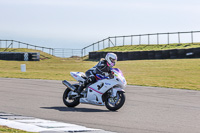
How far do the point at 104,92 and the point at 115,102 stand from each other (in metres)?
0.42

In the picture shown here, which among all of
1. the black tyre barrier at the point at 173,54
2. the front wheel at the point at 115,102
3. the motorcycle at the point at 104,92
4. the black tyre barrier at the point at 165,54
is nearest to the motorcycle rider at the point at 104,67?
the motorcycle at the point at 104,92

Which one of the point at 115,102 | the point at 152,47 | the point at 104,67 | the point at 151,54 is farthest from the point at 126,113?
the point at 152,47

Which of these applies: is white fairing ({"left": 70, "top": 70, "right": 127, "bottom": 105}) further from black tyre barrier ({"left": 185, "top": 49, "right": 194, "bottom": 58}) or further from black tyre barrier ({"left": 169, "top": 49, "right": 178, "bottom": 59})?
black tyre barrier ({"left": 169, "top": 49, "right": 178, "bottom": 59})

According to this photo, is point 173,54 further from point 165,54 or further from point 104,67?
→ point 104,67

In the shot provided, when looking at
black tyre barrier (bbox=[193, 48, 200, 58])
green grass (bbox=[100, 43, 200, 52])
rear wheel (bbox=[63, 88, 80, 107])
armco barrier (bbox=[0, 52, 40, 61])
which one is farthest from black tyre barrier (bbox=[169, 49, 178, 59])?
rear wheel (bbox=[63, 88, 80, 107])

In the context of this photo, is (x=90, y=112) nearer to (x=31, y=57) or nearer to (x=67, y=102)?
(x=67, y=102)

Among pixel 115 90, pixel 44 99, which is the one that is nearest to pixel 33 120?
pixel 115 90

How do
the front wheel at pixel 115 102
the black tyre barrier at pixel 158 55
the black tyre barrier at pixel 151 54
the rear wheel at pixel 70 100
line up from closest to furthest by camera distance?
the front wheel at pixel 115 102, the rear wheel at pixel 70 100, the black tyre barrier at pixel 158 55, the black tyre barrier at pixel 151 54

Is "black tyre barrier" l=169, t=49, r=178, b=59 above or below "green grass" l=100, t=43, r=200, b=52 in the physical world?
below

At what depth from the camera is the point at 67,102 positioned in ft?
35.0

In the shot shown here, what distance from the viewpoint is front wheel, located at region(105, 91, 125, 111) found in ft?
31.7

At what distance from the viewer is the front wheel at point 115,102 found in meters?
9.66

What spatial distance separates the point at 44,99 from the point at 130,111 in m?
3.65

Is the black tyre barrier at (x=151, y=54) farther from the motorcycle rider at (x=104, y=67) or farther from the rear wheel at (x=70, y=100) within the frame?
the motorcycle rider at (x=104, y=67)
